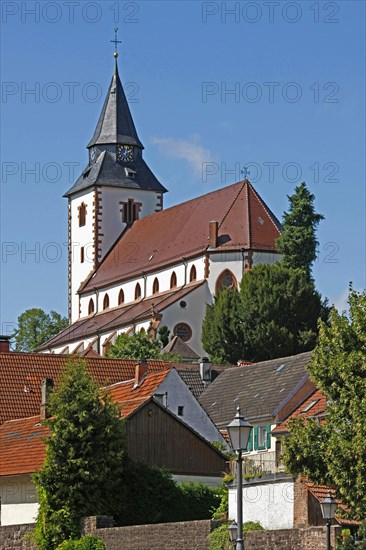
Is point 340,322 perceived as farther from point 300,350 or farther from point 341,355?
point 300,350

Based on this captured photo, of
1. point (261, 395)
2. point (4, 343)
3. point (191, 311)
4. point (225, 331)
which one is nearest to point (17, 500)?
point (261, 395)

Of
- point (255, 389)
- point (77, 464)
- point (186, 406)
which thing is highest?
point (255, 389)

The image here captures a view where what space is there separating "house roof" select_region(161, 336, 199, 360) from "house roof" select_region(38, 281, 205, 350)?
4.64m

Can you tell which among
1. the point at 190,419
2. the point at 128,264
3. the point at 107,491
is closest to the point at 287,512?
the point at 107,491

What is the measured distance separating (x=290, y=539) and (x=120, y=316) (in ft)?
260

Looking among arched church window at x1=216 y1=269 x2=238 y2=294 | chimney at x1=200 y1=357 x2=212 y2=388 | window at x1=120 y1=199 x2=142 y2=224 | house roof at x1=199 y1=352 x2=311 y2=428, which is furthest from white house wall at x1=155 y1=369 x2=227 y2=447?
window at x1=120 y1=199 x2=142 y2=224

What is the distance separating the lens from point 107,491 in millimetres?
38281

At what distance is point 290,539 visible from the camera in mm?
29250

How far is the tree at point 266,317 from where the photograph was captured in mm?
88625

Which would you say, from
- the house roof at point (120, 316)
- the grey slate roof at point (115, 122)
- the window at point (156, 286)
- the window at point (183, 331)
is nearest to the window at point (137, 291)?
the house roof at point (120, 316)

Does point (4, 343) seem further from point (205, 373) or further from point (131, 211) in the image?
point (131, 211)

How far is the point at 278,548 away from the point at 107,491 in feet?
31.7

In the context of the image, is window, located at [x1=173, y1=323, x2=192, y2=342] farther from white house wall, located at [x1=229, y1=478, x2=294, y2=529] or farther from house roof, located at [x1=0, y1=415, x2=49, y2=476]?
white house wall, located at [x1=229, y1=478, x2=294, y2=529]

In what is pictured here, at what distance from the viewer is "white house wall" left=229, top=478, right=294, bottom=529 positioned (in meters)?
32.7
